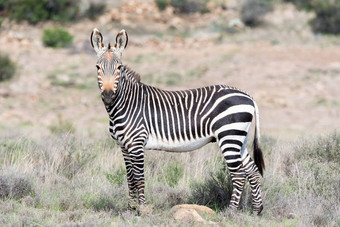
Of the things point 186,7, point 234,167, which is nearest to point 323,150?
point 234,167

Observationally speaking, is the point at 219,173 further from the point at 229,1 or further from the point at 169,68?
the point at 229,1

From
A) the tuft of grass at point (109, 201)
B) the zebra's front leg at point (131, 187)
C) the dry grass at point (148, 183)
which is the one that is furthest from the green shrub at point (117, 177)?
the zebra's front leg at point (131, 187)

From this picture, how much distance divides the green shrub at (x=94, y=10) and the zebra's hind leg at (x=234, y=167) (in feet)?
105

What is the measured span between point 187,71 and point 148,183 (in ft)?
59.5

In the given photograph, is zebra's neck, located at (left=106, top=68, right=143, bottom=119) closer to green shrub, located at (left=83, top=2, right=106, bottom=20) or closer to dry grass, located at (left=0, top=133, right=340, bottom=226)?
dry grass, located at (left=0, top=133, right=340, bottom=226)

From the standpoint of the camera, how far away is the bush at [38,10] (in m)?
36.9

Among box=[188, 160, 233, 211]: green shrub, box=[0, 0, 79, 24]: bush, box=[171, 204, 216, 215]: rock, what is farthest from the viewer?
box=[0, 0, 79, 24]: bush

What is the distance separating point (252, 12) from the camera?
3822 cm

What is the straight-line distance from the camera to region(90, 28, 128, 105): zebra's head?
727cm

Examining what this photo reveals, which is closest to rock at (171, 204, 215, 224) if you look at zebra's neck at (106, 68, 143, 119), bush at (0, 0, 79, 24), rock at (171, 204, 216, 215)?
rock at (171, 204, 216, 215)

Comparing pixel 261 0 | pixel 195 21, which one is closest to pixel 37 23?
pixel 195 21

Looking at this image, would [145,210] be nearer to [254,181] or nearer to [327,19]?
[254,181]

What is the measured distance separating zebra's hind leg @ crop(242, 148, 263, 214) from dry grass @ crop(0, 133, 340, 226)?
0.18m

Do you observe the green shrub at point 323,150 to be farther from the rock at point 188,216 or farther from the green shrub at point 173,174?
the rock at point 188,216
